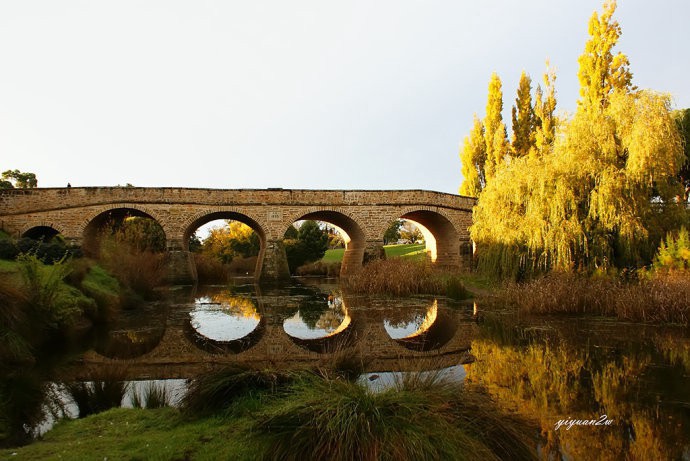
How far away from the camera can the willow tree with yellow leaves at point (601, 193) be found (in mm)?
11961

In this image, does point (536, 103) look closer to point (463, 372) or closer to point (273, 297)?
point (273, 297)

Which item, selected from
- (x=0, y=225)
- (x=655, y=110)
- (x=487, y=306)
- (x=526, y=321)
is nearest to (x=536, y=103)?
(x=655, y=110)

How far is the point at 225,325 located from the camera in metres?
9.87

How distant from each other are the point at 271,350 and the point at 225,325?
10.1 feet

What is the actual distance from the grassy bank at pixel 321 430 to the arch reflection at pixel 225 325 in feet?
12.1

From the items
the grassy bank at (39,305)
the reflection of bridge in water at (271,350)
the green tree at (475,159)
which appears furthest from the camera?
the green tree at (475,159)

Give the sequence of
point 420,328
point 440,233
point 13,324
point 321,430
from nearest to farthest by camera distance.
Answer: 1. point 321,430
2. point 13,324
3. point 420,328
4. point 440,233

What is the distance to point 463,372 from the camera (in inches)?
221

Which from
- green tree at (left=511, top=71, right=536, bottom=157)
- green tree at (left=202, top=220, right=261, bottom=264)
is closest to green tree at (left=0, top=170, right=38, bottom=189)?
green tree at (left=202, top=220, right=261, bottom=264)

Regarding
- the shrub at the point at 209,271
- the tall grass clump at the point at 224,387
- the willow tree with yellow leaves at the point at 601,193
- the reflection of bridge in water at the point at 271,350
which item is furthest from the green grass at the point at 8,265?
the shrub at the point at 209,271

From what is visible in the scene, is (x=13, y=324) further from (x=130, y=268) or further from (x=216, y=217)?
(x=216, y=217)

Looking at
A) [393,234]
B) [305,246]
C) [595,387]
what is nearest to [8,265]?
[595,387]

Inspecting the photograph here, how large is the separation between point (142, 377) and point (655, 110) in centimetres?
1427

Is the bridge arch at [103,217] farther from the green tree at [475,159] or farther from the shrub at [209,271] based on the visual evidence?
the green tree at [475,159]
